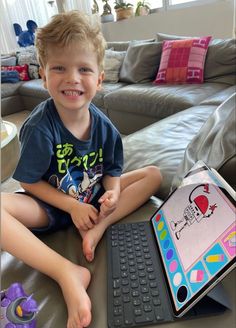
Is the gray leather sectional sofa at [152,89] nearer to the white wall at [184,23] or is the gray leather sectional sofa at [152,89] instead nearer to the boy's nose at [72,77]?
the white wall at [184,23]

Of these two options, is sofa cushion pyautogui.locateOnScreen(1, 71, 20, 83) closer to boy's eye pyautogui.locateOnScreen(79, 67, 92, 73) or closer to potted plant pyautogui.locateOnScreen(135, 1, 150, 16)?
potted plant pyautogui.locateOnScreen(135, 1, 150, 16)

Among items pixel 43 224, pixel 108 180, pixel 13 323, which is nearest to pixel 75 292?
pixel 13 323

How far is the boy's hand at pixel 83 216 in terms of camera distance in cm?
80

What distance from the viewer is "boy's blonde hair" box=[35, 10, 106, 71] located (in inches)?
32.6

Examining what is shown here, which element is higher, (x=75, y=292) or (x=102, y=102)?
(x=75, y=292)

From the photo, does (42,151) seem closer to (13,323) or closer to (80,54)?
(80,54)

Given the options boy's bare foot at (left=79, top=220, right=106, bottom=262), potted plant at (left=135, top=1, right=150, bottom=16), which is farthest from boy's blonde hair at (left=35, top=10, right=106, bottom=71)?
potted plant at (left=135, top=1, right=150, bottom=16)

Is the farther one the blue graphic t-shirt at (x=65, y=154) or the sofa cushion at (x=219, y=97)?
the sofa cushion at (x=219, y=97)

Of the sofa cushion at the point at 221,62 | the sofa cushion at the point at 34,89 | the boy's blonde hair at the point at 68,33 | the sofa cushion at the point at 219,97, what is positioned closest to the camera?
the boy's blonde hair at the point at 68,33

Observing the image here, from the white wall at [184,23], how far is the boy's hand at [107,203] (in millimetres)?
2570

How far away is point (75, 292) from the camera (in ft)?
1.97

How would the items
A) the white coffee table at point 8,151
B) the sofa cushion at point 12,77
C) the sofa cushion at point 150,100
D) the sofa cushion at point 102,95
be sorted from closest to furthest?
the white coffee table at point 8,151
the sofa cushion at point 150,100
the sofa cushion at point 102,95
the sofa cushion at point 12,77

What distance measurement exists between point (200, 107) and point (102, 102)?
116 centimetres

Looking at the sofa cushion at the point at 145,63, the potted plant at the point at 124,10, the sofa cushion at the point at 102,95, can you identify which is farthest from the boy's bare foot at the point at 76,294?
the potted plant at the point at 124,10
